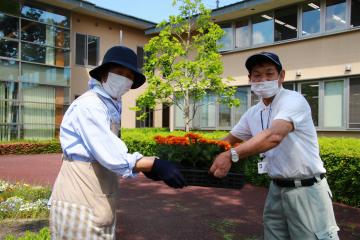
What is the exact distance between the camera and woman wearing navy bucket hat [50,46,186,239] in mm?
2171

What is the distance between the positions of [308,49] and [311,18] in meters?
1.15

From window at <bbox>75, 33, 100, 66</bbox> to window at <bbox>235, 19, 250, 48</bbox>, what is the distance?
7932 mm

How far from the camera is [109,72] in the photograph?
2480mm

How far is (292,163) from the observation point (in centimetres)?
286

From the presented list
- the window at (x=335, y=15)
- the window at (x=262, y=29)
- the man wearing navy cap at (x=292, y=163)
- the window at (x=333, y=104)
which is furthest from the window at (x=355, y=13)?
the man wearing navy cap at (x=292, y=163)

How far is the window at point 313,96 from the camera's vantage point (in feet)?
47.2

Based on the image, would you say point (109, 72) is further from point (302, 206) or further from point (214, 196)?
point (214, 196)

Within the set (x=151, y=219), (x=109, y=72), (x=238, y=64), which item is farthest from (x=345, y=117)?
(x=109, y=72)

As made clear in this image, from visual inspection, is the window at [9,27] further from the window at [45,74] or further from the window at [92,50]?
the window at [92,50]

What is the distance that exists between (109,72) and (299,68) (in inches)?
536

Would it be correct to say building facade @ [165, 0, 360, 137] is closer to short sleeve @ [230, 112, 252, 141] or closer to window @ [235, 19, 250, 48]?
window @ [235, 19, 250, 48]

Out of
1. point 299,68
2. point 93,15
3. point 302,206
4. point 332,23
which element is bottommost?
point 302,206

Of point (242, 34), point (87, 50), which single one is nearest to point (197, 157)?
point (242, 34)

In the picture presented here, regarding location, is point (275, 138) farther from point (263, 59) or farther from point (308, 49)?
point (308, 49)
